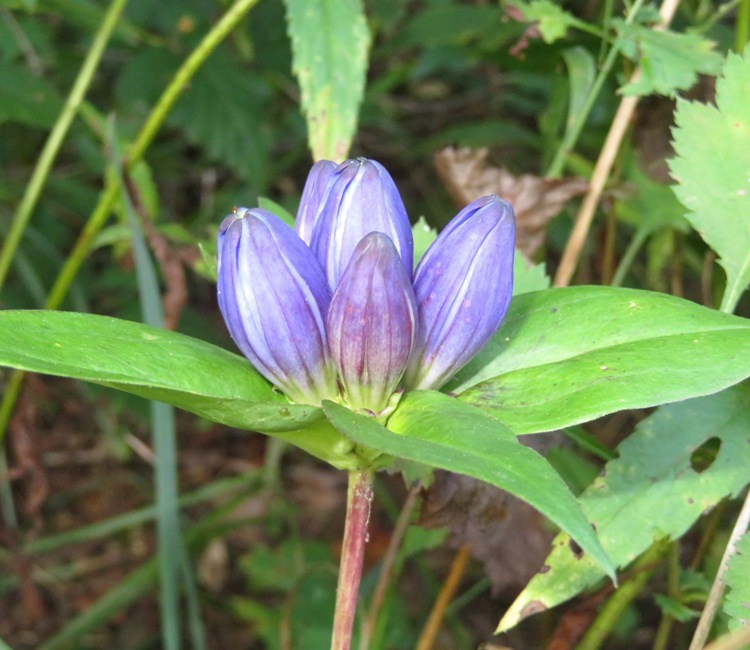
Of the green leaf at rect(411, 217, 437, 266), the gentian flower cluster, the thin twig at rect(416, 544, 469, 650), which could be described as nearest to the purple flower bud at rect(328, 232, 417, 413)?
the gentian flower cluster

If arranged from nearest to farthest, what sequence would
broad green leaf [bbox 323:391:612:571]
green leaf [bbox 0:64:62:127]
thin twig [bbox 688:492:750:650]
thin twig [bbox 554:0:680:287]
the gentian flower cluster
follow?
broad green leaf [bbox 323:391:612:571]
the gentian flower cluster
thin twig [bbox 688:492:750:650]
thin twig [bbox 554:0:680:287]
green leaf [bbox 0:64:62:127]

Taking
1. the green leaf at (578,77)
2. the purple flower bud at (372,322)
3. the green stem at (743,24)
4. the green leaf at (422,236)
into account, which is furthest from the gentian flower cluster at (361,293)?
the green stem at (743,24)

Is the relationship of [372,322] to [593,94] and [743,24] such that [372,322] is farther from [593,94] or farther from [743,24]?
[743,24]

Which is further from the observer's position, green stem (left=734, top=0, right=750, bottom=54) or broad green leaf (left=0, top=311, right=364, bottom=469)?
green stem (left=734, top=0, right=750, bottom=54)

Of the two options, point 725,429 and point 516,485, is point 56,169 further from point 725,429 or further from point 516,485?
point 516,485

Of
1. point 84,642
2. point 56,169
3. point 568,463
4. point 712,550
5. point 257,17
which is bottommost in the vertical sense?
point 84,642

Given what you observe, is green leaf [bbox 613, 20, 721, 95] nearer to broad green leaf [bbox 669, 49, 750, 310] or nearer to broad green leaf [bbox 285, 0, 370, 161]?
broad green leaf [bbox 669, 49, 750, 310]

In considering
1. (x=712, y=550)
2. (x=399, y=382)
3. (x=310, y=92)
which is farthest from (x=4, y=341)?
(x=712, y=550)
